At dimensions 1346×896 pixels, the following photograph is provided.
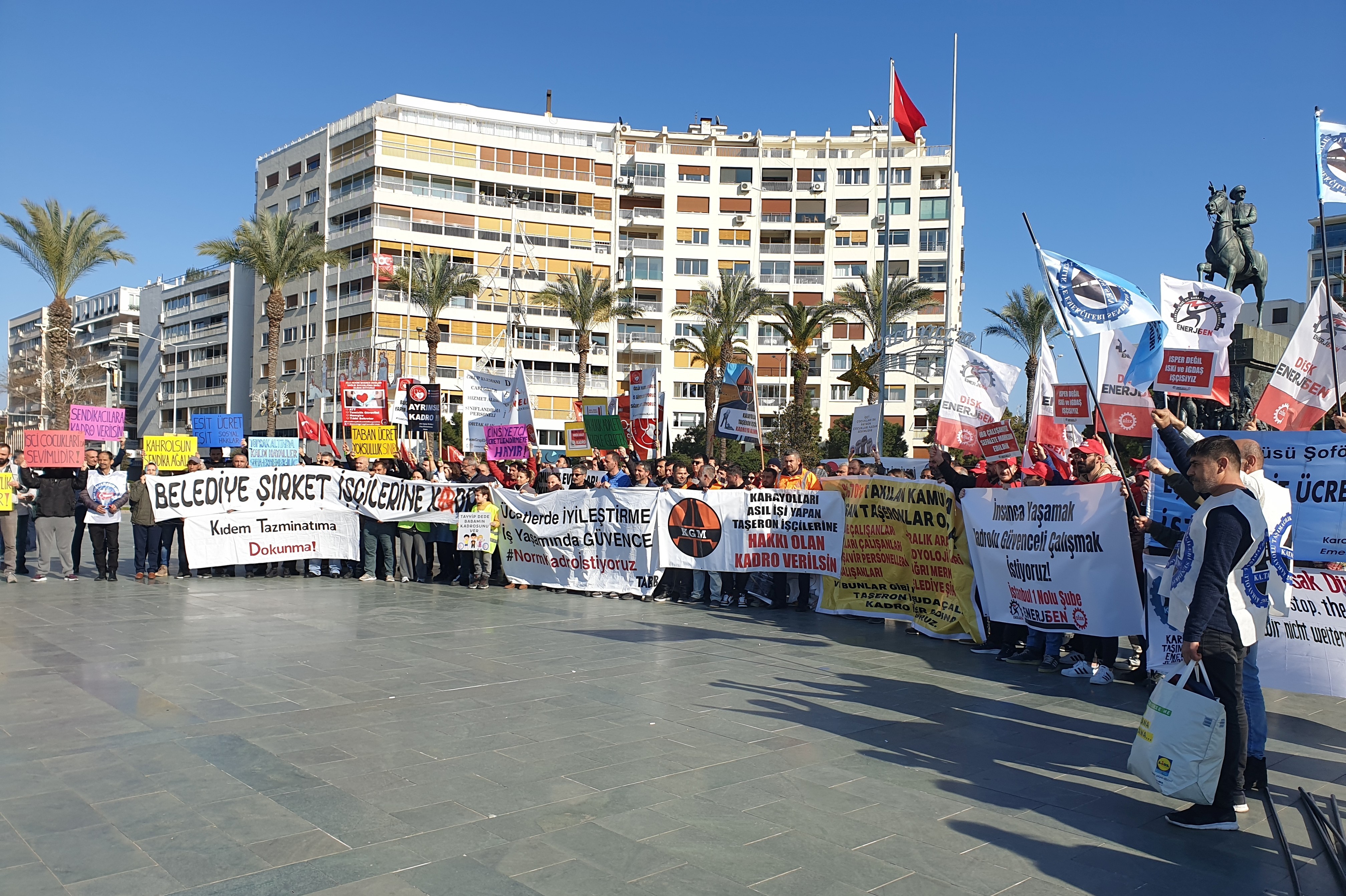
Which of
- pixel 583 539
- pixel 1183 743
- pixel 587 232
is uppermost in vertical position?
A: pixel 587 232

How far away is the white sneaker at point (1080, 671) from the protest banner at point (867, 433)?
32.8 ft

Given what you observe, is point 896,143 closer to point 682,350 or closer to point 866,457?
point 682,350

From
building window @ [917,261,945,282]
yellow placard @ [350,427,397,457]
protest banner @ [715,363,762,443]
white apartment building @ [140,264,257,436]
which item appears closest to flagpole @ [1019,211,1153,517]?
protest banner @ [715,363,762,443]

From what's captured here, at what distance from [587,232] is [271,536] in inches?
2358

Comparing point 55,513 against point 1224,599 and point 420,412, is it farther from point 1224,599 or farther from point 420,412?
point 1224,599

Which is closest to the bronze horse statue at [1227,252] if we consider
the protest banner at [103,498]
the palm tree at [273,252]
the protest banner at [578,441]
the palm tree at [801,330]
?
the protest banner at [578,441]

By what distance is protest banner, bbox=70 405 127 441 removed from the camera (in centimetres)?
1969

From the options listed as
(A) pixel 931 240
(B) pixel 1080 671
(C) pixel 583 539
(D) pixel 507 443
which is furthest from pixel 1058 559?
(A) pixel 931 240

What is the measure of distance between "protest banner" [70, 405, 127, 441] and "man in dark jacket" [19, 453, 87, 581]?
5860 mm

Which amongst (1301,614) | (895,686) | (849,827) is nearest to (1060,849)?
(849,827)

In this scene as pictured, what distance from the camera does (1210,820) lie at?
479cm

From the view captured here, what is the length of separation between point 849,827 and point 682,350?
225 ft

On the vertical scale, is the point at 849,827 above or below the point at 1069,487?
below

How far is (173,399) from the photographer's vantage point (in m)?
90.6
